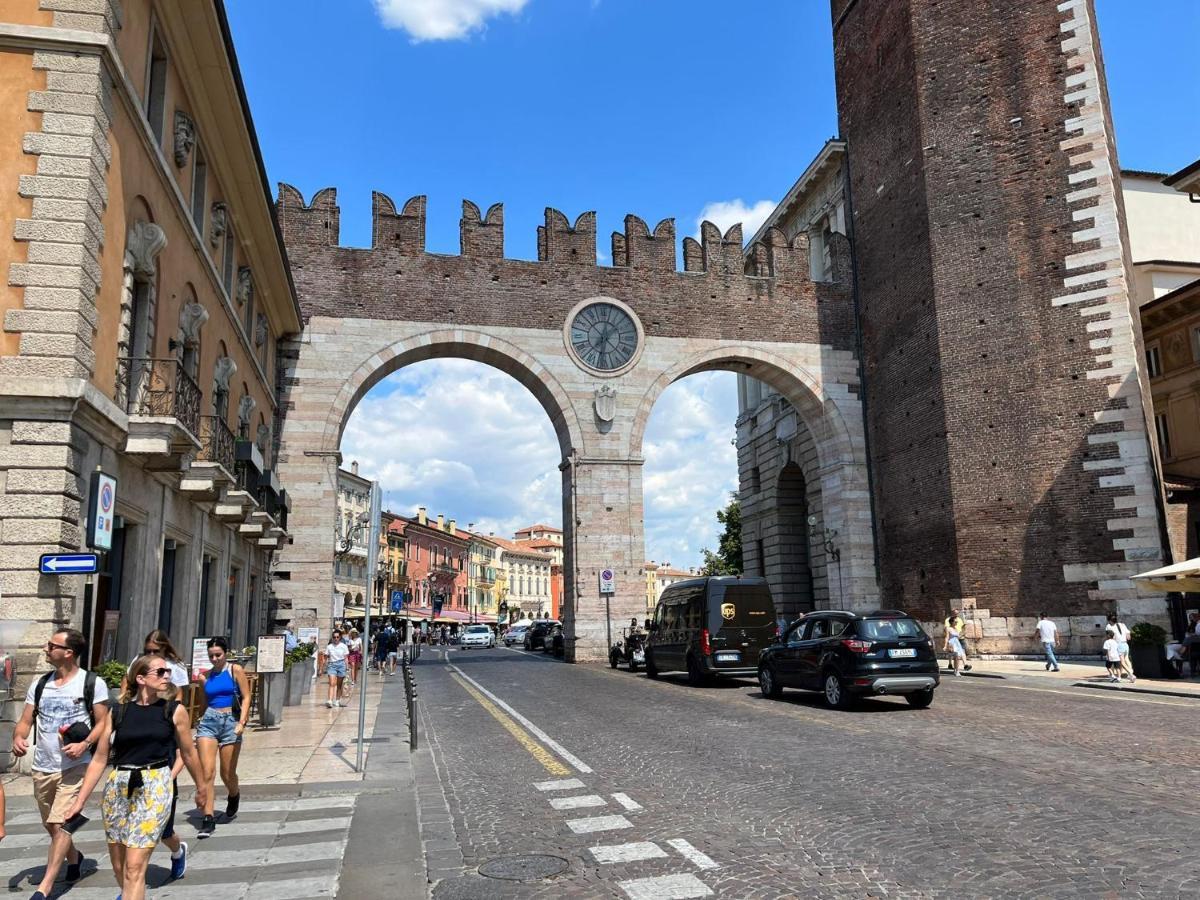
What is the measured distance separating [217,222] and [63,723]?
13.6 metres

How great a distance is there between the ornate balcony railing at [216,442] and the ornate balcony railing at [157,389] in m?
0.57

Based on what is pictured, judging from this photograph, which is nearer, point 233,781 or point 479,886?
point 479,886

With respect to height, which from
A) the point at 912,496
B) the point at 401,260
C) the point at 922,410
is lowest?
the point at 912,496

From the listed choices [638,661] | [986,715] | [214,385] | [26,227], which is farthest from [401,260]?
[986,715]

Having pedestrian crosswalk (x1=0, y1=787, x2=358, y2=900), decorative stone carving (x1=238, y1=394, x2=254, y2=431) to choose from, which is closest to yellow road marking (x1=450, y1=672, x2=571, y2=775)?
pedestrian crosswalk (x1=0, y1=787, x2=358, y2=900)

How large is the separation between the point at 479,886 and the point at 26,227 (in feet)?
28.5

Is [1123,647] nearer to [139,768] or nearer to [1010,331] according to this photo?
[1010,331]

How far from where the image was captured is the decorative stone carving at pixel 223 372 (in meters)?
17.6

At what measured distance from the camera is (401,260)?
27578mm

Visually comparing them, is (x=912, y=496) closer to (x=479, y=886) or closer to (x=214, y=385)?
(x=214, y=385)

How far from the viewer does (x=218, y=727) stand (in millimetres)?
7105

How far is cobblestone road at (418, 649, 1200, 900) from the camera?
486 cm

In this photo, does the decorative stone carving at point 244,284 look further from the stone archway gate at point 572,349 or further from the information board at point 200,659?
the information board at point 200,659

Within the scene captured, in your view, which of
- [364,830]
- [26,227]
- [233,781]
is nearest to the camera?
[364,830]
